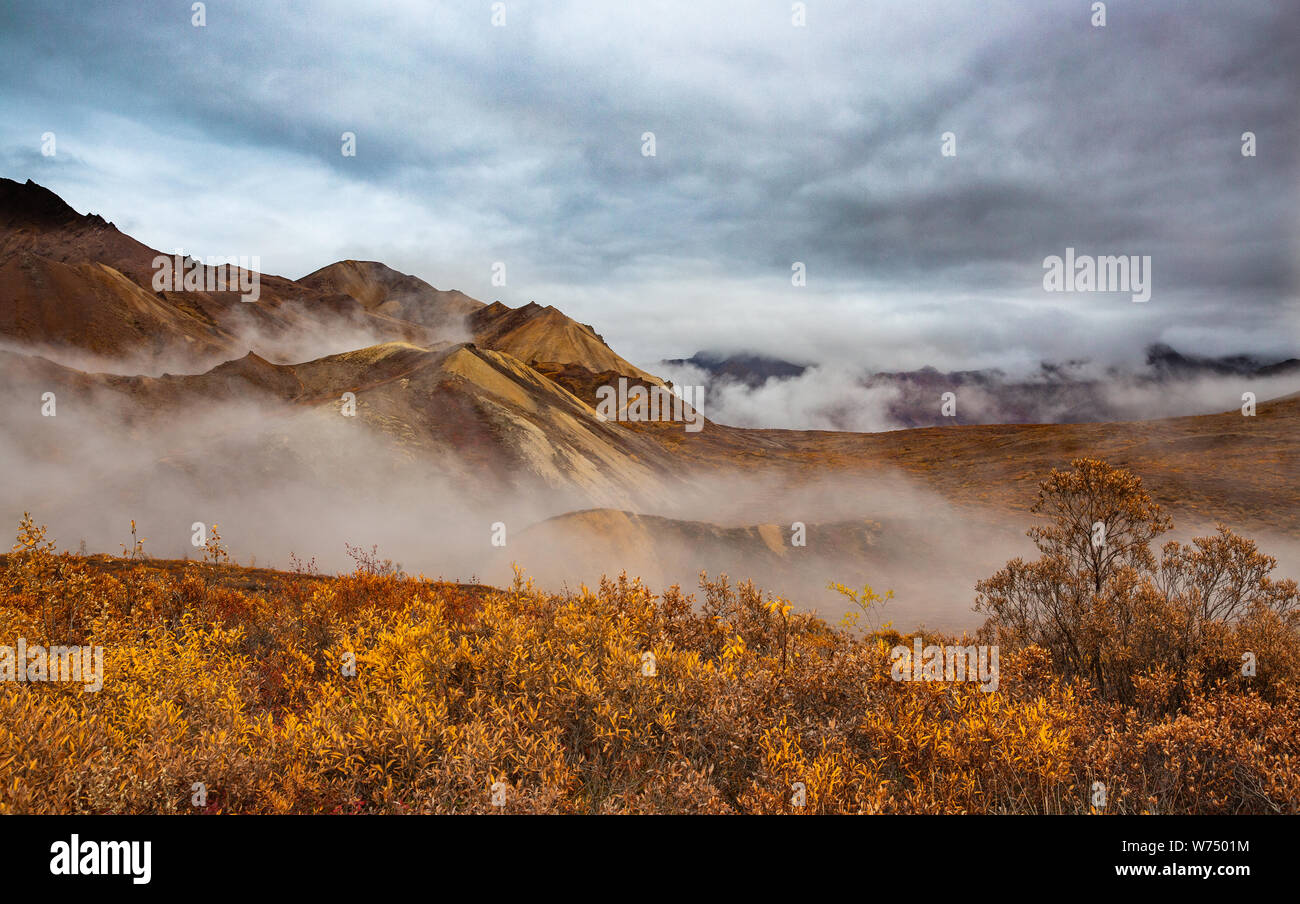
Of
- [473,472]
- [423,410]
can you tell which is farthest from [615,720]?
[423,410]

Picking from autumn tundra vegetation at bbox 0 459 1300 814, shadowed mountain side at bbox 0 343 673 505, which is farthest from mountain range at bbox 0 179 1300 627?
autumn tundra vegetation at bbox 0 459 1300 814

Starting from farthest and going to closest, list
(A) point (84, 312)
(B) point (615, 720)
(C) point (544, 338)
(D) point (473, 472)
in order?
(C) point (544, 338) → (A) point (84, 312) → (D) point (473, 472) → (B) point (615, 720)

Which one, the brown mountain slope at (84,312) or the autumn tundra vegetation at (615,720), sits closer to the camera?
the autumn tundra vegetation at (615,720)

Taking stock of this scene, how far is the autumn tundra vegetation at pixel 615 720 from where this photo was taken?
12.3 feet

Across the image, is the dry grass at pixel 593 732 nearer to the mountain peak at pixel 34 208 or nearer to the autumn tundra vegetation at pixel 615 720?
the autumn tundra vegetation at pixel 615 720

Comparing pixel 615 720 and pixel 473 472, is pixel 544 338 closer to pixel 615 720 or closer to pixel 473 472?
pixel 473 472

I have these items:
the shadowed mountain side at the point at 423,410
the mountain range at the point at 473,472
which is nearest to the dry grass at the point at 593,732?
the mountain range at the point at 473,472

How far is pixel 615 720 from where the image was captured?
473 centimetres

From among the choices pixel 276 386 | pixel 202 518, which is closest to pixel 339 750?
pixel 202 518

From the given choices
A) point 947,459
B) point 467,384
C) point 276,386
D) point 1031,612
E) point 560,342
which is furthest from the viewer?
point 560,342

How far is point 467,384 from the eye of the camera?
48156 millimetres

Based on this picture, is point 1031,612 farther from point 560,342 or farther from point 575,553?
point 560,342

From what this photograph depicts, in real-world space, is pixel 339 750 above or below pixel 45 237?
below

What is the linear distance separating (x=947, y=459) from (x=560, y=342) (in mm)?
117079
